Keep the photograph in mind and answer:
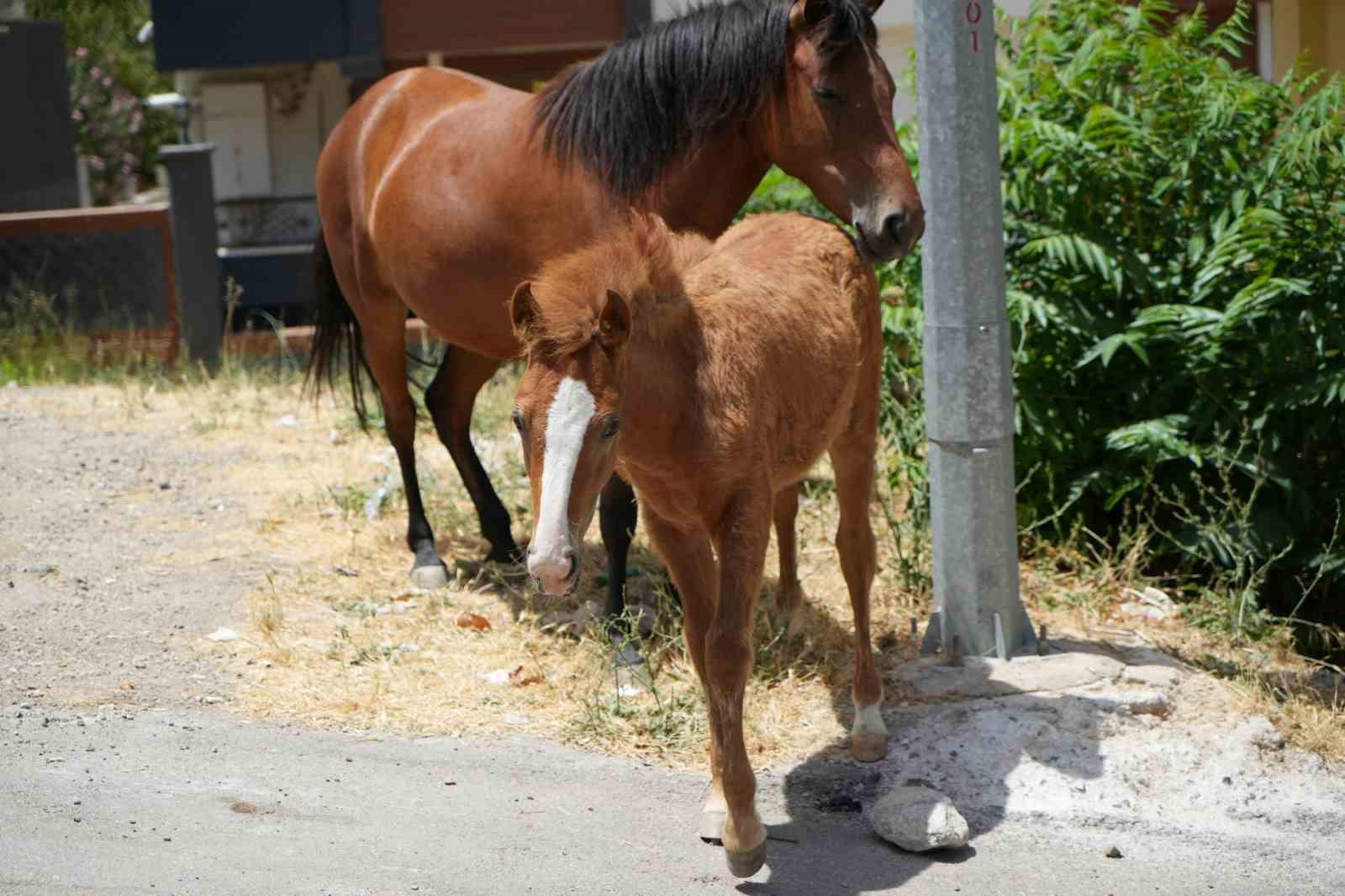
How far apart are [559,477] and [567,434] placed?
0.36 feet

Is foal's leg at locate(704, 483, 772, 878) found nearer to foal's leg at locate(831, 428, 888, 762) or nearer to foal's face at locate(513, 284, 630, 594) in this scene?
foal's face at locate(513, 284, 630, 594)

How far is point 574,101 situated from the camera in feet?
17.4

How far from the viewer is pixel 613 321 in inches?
134

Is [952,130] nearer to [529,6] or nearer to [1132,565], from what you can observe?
[1132,565]

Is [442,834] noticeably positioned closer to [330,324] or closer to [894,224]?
[894,224]

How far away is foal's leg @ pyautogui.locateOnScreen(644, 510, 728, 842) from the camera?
3930 mm

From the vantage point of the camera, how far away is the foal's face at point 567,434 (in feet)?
10.5

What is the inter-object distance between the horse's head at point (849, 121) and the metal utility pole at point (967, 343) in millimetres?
183

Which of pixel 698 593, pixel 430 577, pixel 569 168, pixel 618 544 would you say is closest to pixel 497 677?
pixel 618 544

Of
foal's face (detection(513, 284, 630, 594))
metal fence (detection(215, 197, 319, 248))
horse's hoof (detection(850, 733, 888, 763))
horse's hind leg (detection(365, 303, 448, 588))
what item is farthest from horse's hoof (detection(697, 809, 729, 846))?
metal fence (detection(215, 197, 319, 248))

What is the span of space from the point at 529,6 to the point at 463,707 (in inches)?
453

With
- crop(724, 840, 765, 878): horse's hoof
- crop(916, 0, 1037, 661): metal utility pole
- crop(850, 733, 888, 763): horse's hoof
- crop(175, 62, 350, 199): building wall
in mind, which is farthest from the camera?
crop(175, 62, 350, 199): building wall

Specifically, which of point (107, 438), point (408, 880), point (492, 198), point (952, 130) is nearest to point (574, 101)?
point (492, 198)

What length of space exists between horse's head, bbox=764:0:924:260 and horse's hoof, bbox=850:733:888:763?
62.9 inches
